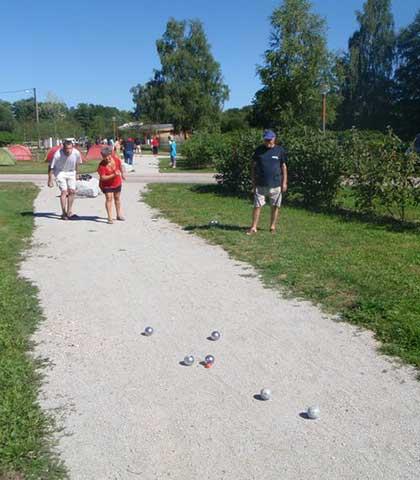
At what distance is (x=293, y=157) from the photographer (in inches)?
492

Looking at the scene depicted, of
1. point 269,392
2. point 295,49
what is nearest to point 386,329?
point 269,392

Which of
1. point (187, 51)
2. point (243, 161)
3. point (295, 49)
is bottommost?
point (243, 161)

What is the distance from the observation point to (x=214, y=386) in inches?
143

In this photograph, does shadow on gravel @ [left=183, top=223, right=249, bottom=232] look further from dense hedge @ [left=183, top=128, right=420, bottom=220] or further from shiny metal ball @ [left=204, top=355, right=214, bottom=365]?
shiny metal ball @ [left=204, top=355, right=214, bottom=365]

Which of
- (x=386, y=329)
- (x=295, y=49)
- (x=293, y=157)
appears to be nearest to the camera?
(x=386, y=329)

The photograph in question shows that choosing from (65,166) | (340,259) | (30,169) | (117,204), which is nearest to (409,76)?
(30,169)

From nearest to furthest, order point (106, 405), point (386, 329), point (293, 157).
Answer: point (106, 405), point (386, 329), point (293, 157)

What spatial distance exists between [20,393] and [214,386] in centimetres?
127

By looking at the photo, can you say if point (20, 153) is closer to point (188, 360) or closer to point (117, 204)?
point (117, 204)

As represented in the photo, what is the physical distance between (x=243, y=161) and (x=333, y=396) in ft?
37.3

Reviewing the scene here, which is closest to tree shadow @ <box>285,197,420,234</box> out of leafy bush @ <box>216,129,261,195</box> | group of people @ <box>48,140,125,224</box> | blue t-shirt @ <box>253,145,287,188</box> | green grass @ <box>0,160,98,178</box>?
leafy bush @ <box>216,129,261,195</box>

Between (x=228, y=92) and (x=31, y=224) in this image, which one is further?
(x=228, y=92)

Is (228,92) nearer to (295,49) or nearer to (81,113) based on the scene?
(295,49)

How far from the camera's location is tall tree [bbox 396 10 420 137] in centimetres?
5709
